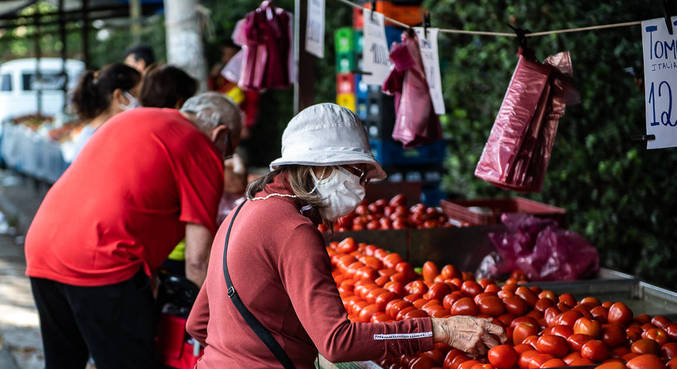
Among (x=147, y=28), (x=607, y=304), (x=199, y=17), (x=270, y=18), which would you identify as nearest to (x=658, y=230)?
(x=607, y=304)

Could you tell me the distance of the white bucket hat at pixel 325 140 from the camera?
6.85 feet

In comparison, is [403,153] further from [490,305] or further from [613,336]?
[613,336]

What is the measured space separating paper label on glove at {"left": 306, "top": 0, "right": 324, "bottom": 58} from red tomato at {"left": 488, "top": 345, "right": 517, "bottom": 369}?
8.41 ft

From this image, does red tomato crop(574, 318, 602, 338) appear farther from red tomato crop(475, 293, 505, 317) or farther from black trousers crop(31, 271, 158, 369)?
black trousers crop(31, 271, 158, 369)

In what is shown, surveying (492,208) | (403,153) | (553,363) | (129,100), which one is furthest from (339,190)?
(403,153)

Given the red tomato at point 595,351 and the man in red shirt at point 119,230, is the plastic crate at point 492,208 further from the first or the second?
the red tomato at point 595,351

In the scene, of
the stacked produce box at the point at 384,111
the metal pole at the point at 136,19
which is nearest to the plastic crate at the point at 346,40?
the stacked produce box at the point at 384,111

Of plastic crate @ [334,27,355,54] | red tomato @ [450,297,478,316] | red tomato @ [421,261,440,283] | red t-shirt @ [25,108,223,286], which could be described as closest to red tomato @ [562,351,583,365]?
red tomato @ [450,297,478,316]

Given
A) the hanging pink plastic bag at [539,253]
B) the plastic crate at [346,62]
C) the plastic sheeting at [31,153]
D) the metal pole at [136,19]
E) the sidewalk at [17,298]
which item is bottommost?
the sidewalk at [17,298]

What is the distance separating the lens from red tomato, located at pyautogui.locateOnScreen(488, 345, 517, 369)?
2174 mm

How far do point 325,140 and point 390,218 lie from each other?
2.48 m

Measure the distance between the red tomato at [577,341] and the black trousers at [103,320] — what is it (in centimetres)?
185

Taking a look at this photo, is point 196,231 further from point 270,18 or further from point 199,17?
point 199,17

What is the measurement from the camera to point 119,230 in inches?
120
